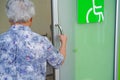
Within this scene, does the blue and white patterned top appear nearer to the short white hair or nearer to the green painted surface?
the short white hair

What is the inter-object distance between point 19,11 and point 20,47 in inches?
9.4

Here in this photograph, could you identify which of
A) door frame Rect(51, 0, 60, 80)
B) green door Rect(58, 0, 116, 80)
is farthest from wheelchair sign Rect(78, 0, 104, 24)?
door frame Rect(51, 0, 60, 80)

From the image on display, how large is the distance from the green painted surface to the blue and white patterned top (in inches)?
28.4

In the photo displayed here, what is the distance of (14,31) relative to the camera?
1561 mm

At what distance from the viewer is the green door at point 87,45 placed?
2.16 metres

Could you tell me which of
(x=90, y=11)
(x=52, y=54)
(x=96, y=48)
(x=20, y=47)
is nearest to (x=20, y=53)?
(x=20, y=47)

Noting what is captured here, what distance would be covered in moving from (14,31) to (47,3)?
2.49 metres

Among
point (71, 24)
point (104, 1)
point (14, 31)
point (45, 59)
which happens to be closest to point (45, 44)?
point (45, 59)

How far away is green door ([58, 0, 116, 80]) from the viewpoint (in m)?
2.16

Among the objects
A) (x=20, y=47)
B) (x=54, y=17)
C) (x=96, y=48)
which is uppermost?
(x=54, y=17)

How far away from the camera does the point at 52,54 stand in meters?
1.64

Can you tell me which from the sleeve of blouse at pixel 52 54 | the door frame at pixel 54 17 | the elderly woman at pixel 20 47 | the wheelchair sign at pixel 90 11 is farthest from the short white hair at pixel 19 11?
the wheelchair sign at pixel 90 11

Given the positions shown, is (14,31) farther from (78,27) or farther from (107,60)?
(107,60)

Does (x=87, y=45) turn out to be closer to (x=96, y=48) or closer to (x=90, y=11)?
(x=96, y=48)
